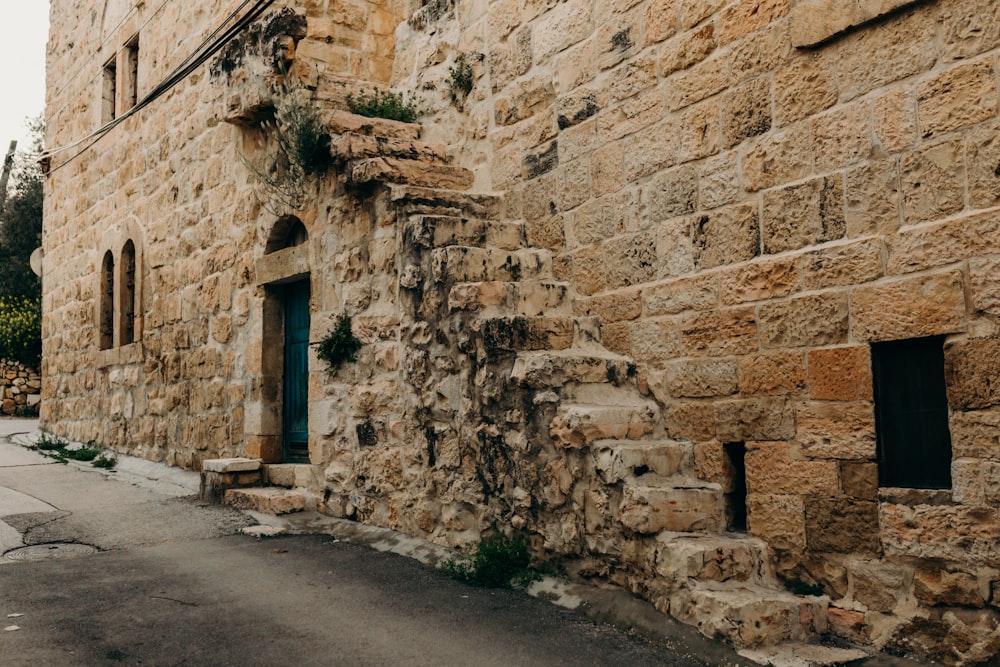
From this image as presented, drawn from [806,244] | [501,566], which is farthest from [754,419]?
[501,566]

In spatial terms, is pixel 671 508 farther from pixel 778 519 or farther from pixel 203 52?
pixel 203 52

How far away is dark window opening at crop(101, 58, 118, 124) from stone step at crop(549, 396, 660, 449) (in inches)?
359

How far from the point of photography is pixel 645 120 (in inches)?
188

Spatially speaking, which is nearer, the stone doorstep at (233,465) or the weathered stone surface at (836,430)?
the weathered stone surface at (836,430)

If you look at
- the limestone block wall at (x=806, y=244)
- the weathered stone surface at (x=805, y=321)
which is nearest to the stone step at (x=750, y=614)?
the limestone block wall at (x=806, y=244)

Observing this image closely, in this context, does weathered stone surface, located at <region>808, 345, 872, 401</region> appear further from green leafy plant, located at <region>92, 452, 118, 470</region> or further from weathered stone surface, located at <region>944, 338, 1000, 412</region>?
green leafy plant, located at <region>92, 452, 118, 470</region>

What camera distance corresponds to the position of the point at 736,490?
4258 millimetres

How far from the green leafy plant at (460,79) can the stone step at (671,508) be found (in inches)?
131

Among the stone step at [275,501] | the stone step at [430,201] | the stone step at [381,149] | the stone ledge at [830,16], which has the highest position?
the stone step at [381,149]

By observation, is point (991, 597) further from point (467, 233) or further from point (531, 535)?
point (467, 233)

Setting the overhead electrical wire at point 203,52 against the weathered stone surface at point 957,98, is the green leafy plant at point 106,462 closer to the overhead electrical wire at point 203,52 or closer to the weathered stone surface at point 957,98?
the overhead electrical wire at point 203,52

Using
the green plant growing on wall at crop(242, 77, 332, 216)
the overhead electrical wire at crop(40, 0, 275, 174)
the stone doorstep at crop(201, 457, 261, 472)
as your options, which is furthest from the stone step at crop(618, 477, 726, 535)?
the overhead electrical wire at crop(40, 0, 275, 174)

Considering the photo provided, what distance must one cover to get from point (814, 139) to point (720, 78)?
0.69 m

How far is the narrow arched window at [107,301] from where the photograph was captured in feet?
35.9
